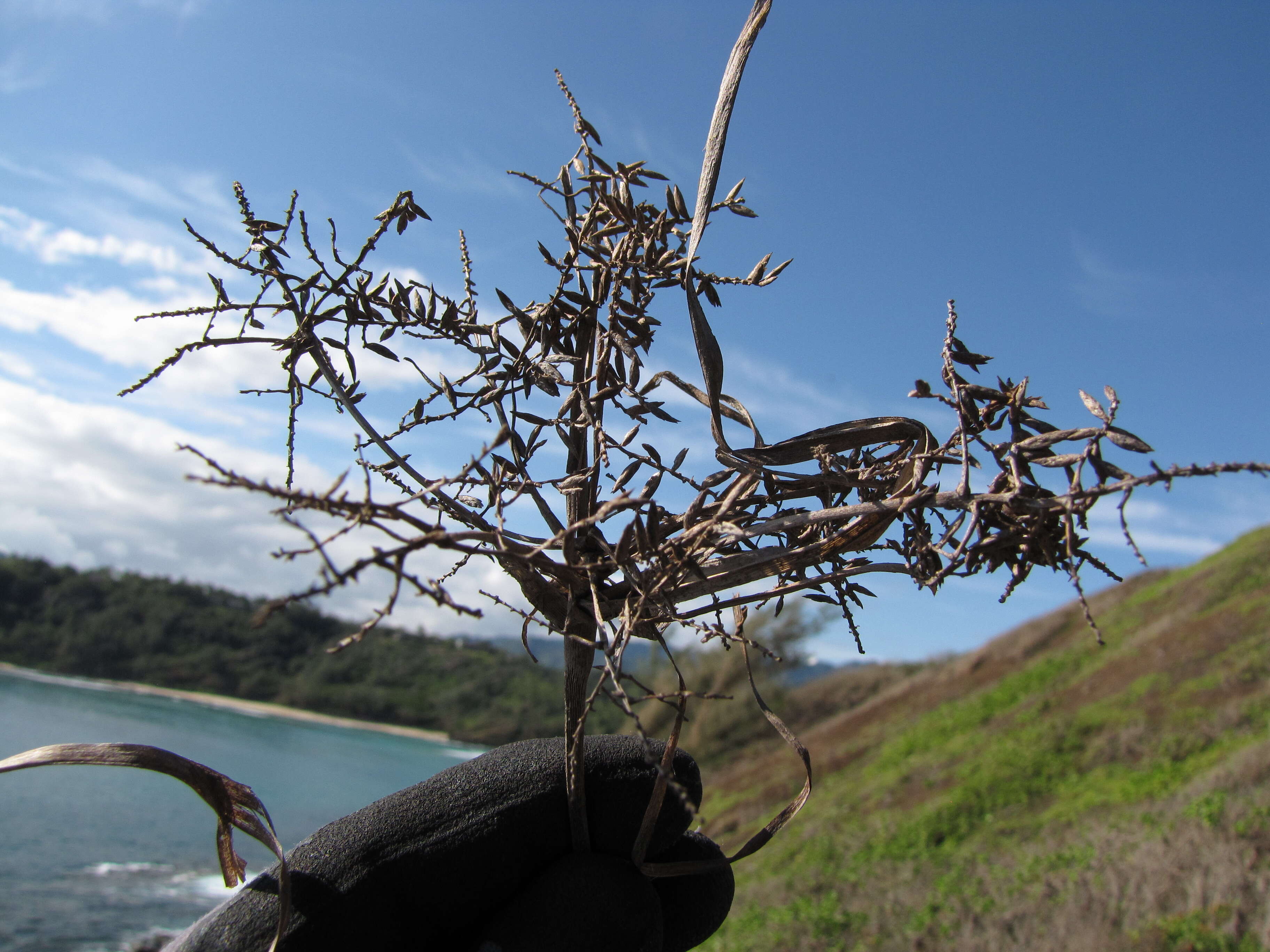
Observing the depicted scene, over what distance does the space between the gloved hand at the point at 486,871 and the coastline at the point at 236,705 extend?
67385 mm

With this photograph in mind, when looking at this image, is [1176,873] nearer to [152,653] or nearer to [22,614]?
[152,653]

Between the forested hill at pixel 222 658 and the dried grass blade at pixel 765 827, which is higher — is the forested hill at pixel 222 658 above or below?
below

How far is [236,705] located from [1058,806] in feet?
223

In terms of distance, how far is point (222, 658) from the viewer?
6994 cm

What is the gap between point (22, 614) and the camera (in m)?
71.6

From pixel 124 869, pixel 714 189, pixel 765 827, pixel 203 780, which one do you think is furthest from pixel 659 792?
pixel 124 869

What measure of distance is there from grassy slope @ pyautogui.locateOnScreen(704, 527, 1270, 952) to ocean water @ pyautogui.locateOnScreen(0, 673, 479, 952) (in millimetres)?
7830

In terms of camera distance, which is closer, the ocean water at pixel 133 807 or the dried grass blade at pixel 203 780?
the dried grass blade at pixel 203 780

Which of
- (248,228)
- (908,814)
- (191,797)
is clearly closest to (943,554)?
(248,228)

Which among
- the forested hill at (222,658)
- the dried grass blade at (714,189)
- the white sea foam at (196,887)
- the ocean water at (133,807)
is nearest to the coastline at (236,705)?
the forested hill at (222,658)

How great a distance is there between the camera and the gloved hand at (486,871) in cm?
167

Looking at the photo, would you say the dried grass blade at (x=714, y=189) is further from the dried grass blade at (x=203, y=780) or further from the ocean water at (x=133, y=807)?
the ocean water at (x=133, y=807)

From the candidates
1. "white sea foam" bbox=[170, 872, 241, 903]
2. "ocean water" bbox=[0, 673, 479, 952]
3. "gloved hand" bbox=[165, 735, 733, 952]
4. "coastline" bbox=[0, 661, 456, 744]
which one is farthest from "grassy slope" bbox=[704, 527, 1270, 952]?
"coastline" bbox=[0, 661, 456, 744]

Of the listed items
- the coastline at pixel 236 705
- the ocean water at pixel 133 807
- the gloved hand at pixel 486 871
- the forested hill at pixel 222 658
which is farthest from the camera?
Answer: the forested hill at pixel 222 658
